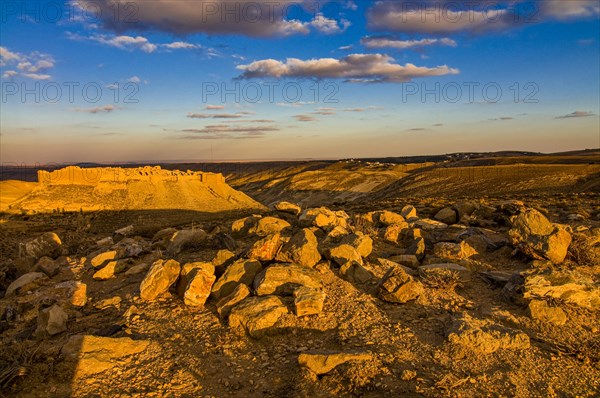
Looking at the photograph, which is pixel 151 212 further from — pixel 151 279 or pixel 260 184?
pixel 260 184

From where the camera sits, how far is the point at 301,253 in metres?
6.88

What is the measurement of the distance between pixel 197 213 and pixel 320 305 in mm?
34357

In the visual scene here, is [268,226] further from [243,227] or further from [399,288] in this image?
[399,288]

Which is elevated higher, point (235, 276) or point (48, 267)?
point (235, 276)

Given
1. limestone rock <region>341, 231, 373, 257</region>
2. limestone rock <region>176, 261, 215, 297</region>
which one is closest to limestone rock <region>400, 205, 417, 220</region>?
limestone rock <region>341, 231, 373, 257</region>

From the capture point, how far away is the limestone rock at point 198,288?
20.0 ft

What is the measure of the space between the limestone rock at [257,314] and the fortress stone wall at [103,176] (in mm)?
39636

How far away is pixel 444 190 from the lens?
167ft

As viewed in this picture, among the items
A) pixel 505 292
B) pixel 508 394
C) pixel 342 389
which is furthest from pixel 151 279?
pixel 505 292

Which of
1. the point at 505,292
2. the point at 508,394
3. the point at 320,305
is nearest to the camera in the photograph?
the point at 508,394

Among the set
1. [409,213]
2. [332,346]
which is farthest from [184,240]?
[409,213]

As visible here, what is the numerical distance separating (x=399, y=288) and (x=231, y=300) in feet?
8.84

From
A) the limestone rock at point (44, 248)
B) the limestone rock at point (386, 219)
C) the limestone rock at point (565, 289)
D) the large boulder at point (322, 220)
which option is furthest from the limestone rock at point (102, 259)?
the limestone rock at point (565, 289)

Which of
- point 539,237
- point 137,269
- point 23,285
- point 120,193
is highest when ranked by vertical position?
point 539,237
